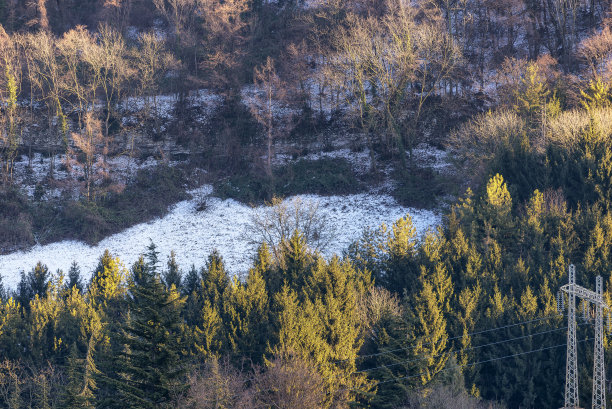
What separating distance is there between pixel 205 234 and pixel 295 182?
7.47 m

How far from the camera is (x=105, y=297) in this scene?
3072 centimetres

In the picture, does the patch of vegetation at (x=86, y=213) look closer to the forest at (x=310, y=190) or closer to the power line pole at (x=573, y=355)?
the forest at (x=310, y=190)

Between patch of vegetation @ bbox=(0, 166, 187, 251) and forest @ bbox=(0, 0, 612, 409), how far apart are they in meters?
0.18

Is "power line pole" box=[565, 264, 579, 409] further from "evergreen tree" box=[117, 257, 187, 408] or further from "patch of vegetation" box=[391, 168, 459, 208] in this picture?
"patch of vegetation" box=[391, 168, 459, 208]

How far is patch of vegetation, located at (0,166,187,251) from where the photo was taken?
1538 inches

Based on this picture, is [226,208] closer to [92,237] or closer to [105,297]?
[92,237]

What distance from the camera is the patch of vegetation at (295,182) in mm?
42688

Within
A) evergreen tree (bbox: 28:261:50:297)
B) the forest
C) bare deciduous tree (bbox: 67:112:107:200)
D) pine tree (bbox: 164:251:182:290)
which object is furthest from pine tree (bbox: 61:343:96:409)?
bare deciduous tree (bbox: 67:112:107:200)

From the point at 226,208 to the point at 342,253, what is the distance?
9.99 meters

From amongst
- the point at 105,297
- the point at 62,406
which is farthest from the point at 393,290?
the point at 62,406

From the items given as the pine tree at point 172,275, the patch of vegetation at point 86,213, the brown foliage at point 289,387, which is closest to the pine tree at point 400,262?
the brown foliage at point 289,387

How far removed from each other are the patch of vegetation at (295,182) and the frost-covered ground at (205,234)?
785 millimetres

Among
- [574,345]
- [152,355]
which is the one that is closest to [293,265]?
[152,355]

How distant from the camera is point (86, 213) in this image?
1571 inches
